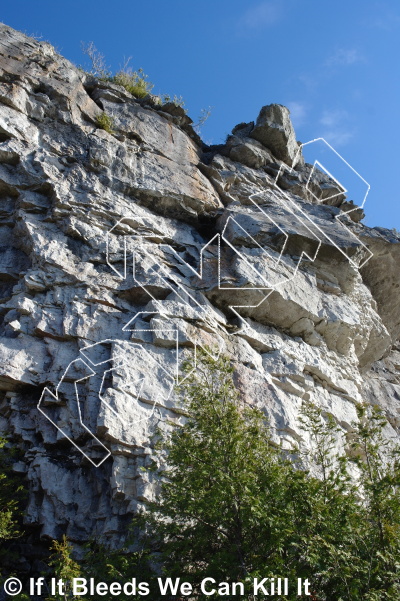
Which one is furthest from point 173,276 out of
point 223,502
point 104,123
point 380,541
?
point 380,541

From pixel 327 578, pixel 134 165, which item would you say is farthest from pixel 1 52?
pixel 327 578

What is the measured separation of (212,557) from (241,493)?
32.0 inches

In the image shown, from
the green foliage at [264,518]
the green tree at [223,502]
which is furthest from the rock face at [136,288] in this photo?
the green foliage at [264,518]

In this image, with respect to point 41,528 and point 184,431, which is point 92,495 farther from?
point 184,431

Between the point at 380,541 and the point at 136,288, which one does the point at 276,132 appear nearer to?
the point at 136,288

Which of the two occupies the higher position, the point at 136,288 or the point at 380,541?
the point at 136,288

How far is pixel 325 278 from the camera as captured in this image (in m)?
14.9

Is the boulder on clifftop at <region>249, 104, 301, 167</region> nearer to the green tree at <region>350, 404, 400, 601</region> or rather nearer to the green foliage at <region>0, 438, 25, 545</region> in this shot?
the green foliage at <region>0, 438, 25, 545</region>
